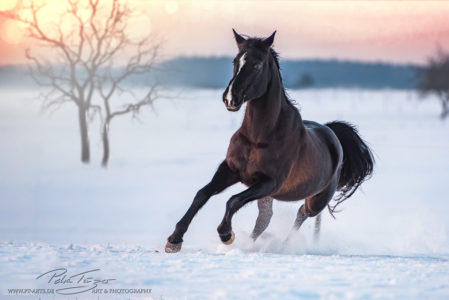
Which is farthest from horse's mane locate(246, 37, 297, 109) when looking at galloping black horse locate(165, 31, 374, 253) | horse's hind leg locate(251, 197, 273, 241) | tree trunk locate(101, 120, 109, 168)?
tree trunk locate(101, 120, 109, 168)

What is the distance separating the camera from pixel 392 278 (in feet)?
19.0

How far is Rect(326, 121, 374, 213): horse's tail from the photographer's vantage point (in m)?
9.34

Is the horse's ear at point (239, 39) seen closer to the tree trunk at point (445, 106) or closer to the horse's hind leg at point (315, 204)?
the horse's hind leg at point (315, 204)

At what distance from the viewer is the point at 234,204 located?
6258mm

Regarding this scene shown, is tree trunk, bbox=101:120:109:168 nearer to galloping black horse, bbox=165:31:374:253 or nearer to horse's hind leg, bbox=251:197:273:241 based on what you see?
horse's hind leg, bbox=251:197:273:241

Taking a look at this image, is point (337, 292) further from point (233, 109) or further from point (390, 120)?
point (390, 120)

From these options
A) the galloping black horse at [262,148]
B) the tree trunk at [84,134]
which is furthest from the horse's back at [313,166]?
the tree trunk at [84,134]

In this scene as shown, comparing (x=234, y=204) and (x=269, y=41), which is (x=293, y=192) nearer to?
(x=234, y=204)

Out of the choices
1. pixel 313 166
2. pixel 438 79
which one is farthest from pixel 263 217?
pixel 438 79

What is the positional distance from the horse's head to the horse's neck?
0.13 meters

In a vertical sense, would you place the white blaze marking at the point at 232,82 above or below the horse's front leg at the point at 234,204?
above

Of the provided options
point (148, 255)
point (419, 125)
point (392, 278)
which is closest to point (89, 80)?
point (148, 255)

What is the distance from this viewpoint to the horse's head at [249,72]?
6.02 metres

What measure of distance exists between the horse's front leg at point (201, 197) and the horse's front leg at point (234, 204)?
0.32 meters
